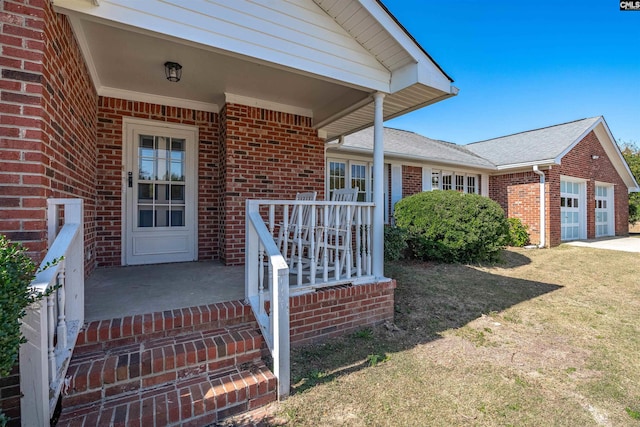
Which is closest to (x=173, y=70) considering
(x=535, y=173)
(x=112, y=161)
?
(x=112, y=161)

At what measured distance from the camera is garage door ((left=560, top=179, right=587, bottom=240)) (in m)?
11.2

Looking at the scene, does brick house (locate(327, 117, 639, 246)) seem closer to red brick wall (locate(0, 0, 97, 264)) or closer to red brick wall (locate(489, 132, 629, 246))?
red brick wall (locate(489, 132, 629, 246))

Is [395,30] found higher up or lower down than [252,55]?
higher up

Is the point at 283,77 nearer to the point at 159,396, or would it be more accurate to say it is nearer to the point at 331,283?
the point at 331,283

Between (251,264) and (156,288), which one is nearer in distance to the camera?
(251,264)

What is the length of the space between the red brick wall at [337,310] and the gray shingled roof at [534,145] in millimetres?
9549

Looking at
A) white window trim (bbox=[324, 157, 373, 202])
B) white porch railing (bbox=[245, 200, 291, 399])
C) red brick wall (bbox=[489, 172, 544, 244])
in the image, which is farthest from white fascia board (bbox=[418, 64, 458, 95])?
red brick wall (bbox=[489, 172, 544, 244])

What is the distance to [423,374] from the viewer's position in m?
2.58

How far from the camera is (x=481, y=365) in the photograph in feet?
9.07

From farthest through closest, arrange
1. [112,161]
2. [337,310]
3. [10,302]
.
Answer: [112,161], [337,310], [10,302]

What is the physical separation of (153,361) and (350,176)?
7206mm

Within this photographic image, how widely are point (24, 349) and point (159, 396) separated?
0.81m

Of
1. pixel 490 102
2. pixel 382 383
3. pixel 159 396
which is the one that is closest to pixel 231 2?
pixel 159 396

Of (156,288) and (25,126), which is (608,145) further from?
(25,126)
